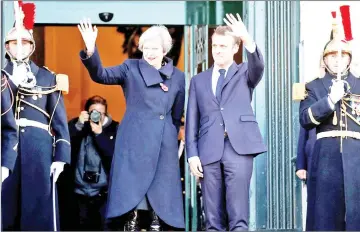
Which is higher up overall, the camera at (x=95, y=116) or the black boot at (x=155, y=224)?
the camera at (x=95, y=116)

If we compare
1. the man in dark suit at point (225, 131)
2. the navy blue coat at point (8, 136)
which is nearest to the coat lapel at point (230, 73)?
the man in dark suit at point (225, 131)

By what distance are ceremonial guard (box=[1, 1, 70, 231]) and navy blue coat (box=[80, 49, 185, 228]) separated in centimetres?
47

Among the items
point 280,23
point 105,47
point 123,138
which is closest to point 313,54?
point 280,23

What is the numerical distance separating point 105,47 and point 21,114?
4.58m

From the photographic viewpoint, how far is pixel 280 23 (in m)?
11.9

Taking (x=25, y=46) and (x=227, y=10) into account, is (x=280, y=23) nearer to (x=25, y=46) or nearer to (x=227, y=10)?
(x=227, y=10)

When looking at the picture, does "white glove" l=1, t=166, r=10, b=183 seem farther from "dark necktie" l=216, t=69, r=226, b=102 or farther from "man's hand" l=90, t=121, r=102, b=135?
"man's hand" l=90, t=121, r=102, b=135

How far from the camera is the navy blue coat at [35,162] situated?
10.1 m

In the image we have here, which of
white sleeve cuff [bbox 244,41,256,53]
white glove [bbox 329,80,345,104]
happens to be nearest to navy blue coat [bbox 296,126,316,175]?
white glove [bbox 329,80,345,104]

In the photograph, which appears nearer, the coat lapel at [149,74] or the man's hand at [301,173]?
the coat lapel at [149,74]

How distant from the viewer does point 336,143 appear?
10.1 metres

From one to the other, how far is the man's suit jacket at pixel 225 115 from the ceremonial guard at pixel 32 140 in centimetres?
102

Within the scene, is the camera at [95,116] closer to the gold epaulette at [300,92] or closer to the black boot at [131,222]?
the black boot at [131,222]

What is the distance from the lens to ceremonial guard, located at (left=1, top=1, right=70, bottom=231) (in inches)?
397
